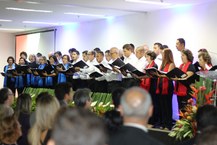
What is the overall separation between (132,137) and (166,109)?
4308mm

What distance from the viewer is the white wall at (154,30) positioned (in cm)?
907

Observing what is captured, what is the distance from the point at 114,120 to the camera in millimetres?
2885

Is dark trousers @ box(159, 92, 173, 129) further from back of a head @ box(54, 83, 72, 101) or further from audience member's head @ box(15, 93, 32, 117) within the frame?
audience member's head @ box(15, 93, 32, 117)

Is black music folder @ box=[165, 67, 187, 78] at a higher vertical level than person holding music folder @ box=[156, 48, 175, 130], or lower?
higher

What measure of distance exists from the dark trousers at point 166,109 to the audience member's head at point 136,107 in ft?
13.8

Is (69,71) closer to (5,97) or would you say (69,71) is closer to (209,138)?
(5,97)

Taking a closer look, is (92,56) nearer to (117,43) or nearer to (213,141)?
(117,43)

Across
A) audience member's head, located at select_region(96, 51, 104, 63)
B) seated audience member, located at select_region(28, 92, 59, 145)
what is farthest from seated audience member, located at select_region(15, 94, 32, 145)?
audience member's head, located at select_region(96, 51, 104, 63)

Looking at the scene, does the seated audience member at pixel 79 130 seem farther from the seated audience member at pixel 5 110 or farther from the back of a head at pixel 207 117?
the seated audience member at pixel 5 110

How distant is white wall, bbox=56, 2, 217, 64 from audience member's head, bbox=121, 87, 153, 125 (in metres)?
6.61

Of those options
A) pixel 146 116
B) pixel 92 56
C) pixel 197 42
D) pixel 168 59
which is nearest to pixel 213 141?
pixel 146 116

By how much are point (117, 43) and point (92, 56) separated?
11.2 ft

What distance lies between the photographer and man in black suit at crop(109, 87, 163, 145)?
2.19 meters

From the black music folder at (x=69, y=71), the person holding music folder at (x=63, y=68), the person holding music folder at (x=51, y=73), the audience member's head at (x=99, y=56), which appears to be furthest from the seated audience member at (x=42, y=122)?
the person holding music folder at (x=51, y=73)
